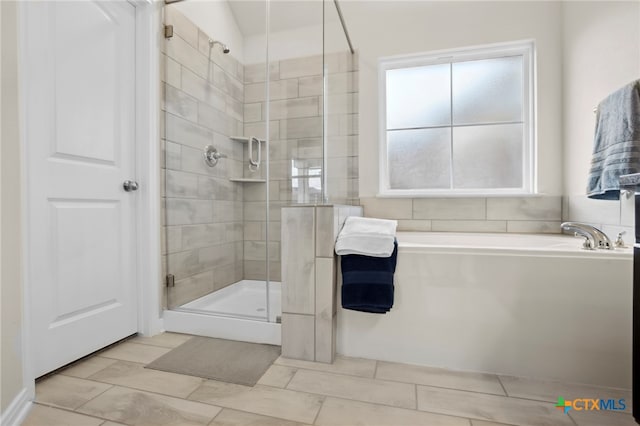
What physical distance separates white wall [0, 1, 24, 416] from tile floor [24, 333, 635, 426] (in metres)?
0.22

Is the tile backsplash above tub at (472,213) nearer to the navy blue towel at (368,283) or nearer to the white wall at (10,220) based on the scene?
the navy blue towel at (368,283)

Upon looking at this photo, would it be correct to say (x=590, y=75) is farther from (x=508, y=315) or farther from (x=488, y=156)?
(x=508, y=315)

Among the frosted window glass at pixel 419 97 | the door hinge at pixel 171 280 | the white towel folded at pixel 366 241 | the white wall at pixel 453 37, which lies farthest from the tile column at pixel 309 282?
the frosted window glass at pixel 419 97

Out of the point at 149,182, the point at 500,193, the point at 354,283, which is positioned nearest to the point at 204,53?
the point at 149,182

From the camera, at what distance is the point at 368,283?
152 cm

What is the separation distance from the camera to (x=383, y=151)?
2.61 m

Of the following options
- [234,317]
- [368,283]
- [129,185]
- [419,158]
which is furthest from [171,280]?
[419,158]

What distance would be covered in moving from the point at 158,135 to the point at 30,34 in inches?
28.8

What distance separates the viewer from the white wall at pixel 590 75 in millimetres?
1616

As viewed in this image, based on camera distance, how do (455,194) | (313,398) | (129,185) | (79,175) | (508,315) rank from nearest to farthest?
(313,398), (508,315), (79,175), (129,185), (455,194)

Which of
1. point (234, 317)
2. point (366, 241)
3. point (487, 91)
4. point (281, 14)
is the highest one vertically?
point (281, 14)

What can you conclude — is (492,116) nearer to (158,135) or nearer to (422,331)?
(422,331)

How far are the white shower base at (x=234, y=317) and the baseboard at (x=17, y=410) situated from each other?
2.63 ft

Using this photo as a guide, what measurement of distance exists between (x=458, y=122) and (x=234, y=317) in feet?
7.24
